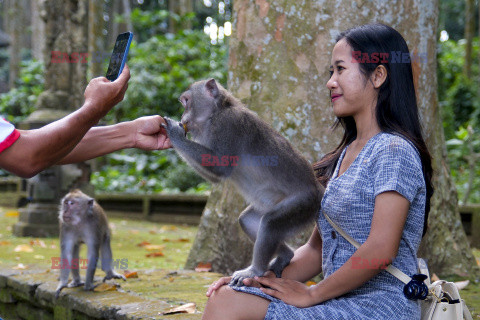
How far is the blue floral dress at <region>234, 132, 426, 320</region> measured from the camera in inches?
79.7

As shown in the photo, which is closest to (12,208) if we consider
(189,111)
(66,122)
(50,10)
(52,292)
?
(50,10)

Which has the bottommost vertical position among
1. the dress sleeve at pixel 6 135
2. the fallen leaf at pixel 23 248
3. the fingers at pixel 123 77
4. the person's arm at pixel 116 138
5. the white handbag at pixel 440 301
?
the fallen leaf at pixel 23 248

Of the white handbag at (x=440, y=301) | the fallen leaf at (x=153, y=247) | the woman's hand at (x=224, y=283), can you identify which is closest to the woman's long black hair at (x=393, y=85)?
the white handbag at (x=440, y=301)

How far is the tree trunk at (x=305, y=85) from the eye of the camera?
4000 millimetres

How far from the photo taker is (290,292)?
2164 mm

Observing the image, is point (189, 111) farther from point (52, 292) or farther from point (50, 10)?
point (50, 10)

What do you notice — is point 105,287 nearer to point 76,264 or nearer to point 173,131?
point 76,264

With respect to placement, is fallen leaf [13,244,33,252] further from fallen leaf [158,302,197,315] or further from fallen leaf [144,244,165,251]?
fallen leaf [158,302,197,315]

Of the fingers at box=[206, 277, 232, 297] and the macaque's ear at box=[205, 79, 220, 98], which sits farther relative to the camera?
the macaque's ear at box=[205, 79, 220, 98]

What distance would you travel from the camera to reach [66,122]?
7.07 ft

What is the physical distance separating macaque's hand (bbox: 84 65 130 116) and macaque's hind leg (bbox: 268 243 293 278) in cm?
107

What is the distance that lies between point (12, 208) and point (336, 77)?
33.3ft

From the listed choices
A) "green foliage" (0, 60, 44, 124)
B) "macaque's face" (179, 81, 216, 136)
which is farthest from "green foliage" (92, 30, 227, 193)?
"macaque's face" (179, 81, 216, 136)

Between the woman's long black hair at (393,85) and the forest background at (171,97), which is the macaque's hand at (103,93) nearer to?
the woman's long black hair at (393,85)
